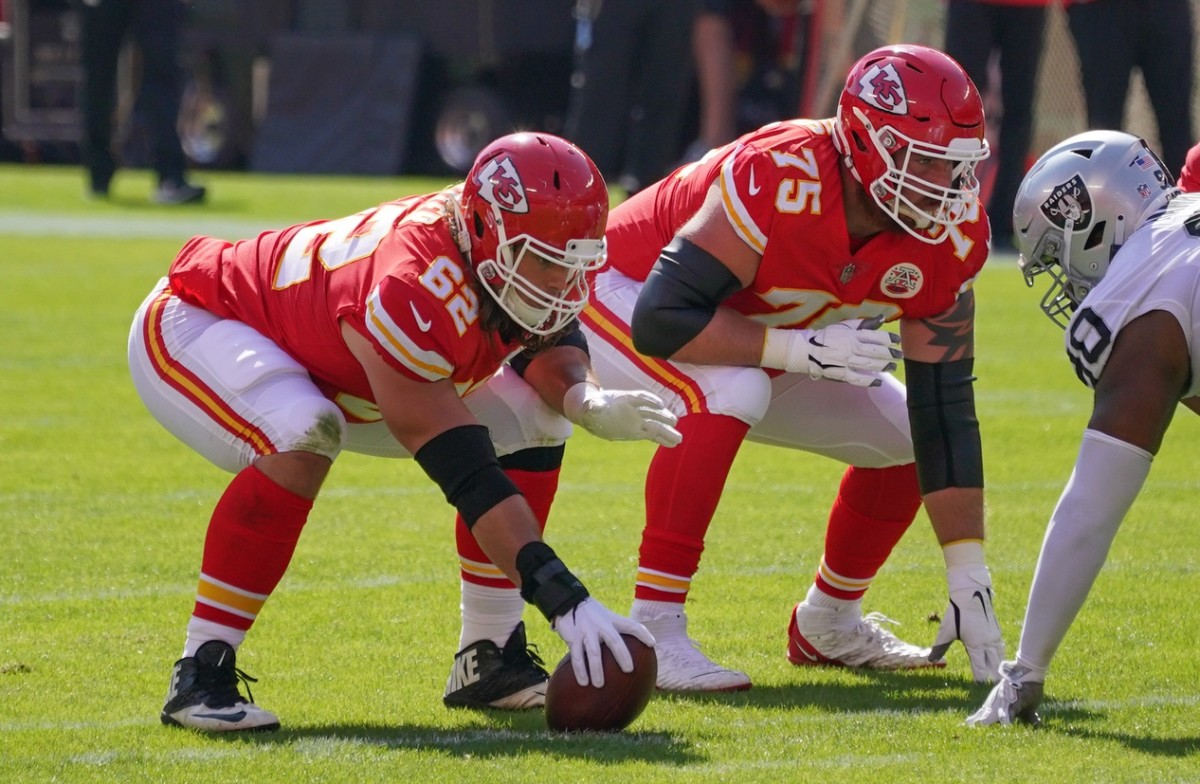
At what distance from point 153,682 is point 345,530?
156cm

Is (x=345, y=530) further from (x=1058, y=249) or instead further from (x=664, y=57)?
(x=664, y=57)

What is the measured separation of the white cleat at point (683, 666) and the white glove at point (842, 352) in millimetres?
642

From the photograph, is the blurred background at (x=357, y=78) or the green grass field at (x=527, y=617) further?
the blurred background at (x=357, y=78)

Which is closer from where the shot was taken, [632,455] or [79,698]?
[79,698]

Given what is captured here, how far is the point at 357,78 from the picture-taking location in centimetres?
1589

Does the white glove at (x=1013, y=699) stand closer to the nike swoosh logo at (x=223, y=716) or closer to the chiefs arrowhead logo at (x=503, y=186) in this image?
the chiefs arrowhead logo at (x=503, y=186)

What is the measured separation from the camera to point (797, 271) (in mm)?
4375

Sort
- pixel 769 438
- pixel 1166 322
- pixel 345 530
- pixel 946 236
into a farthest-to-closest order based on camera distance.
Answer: pixel 345 530
pixel 769 438
pixel 946 236
pixel 1166 322

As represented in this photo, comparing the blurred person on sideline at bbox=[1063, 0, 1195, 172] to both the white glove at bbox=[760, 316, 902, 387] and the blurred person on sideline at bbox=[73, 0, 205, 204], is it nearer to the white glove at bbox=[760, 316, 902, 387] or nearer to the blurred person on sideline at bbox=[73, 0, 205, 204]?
the blurred person on sideline at bbox=[73, 0, 205, 204]

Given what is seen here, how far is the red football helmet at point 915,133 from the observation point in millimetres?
4117

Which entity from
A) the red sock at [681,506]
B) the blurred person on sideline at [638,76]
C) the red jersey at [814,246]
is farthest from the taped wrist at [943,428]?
the blurred person on sideline at [638,76]

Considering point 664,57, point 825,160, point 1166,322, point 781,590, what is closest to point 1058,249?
point 1166,322

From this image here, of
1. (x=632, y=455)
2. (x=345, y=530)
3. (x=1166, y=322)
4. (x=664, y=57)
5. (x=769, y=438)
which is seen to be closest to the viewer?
(x=1166, y=322)

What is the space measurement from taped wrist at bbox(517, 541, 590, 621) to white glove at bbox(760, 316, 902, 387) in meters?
0.88
